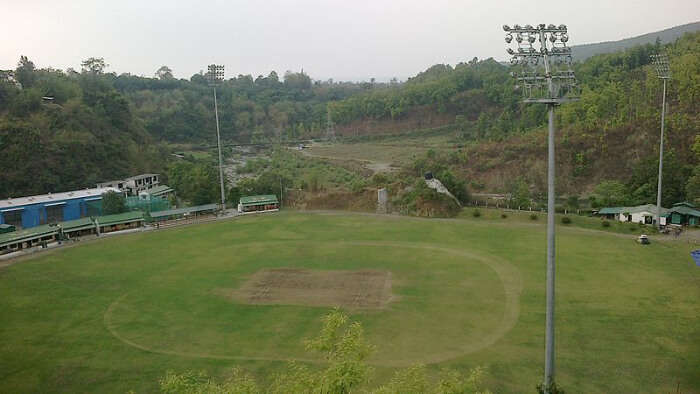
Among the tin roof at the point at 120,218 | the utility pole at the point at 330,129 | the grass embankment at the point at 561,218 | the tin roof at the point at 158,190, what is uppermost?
the utility pole at the point at 330,129

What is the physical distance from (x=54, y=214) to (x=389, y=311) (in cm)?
3570

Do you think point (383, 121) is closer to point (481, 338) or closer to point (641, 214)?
point (641, 214)

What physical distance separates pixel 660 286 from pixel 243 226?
97.8 ft

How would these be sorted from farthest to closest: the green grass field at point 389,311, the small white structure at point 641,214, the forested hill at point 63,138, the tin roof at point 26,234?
the forested hill at point 63,138
the small white structure at point 641,214
the tin roof at point 26,234
the green grass field at point 389,311

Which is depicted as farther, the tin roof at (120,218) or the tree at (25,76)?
the tree at (25,76)

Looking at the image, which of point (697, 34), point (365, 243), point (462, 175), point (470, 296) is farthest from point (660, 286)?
point (697, 34)

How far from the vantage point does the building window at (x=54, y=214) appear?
4508cm

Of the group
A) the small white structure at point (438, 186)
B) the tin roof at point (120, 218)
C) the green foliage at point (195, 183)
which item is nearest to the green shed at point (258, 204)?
the green foliage at point (195, 183)

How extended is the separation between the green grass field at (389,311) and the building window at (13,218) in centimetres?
1094

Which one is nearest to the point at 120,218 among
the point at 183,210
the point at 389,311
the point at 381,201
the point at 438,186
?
the point at 183,210

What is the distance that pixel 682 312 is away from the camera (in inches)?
894

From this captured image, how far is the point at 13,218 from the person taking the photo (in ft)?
142

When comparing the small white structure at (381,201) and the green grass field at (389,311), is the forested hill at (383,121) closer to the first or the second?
the green grass field at (389,311)

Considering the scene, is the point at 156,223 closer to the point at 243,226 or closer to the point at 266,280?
the point at 243,226
